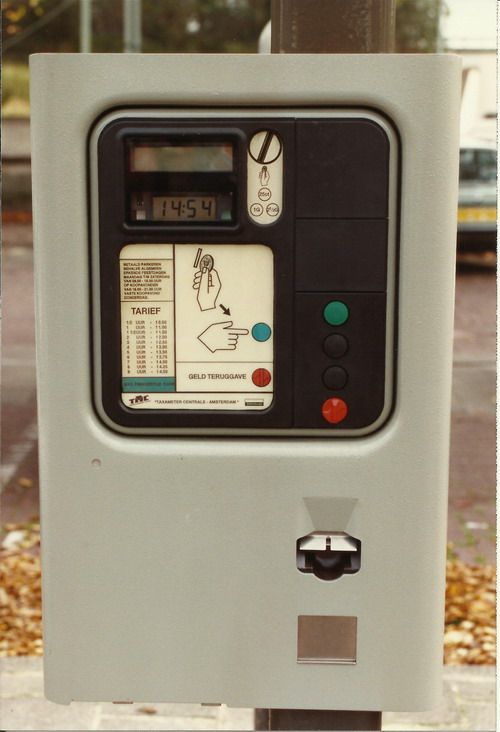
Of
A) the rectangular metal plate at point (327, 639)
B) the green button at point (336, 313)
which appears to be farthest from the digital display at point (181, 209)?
the rectangular metal plate at point (327, 639)

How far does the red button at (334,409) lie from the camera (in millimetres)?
1816

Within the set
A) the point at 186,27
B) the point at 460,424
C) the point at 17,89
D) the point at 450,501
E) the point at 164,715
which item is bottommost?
the point at 164,715

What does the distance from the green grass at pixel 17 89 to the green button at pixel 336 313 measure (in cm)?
1747

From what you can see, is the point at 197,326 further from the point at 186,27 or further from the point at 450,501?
the point at 186,27

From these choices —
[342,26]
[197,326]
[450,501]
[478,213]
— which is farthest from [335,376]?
[478,213]

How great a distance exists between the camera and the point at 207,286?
5.86 ft

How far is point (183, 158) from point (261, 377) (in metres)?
0.44

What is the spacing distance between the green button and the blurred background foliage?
1593cm

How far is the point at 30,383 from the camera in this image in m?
8.70

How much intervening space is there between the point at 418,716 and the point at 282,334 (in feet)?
7.32

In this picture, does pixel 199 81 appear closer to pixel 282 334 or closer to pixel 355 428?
pixel 282 334

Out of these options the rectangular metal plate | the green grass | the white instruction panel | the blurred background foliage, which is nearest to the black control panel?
the white instruction panel

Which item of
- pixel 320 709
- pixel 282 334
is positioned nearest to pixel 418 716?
pixel 320 709

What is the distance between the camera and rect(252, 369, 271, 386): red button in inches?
71.4
